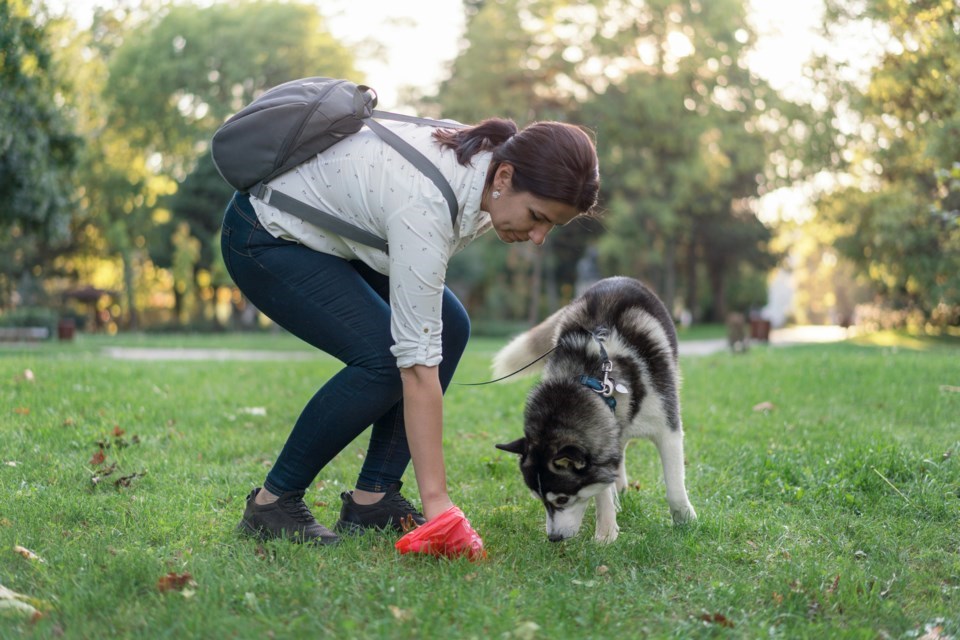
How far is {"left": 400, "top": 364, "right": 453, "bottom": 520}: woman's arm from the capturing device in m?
3.16

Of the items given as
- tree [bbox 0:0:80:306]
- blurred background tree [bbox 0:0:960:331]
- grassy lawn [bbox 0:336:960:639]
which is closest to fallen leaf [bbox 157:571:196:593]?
grassy lawn [bbox 0:336:960:639]

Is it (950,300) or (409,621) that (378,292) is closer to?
(409,621)

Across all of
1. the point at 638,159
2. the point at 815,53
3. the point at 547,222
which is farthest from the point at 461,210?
the point at 638,159

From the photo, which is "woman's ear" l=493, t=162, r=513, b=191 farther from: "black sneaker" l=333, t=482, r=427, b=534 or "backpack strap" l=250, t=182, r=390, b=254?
"black sneaker" l=333, t=482, r=427, b=534

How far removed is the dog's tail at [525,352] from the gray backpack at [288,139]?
201 cm

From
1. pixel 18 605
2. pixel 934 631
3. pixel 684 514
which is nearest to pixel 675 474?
pixel 684 514

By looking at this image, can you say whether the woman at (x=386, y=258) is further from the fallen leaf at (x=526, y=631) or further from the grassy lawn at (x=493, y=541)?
the fallen leaf at (x=526, y=631)

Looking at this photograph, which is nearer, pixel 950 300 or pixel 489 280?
pixel 950 300

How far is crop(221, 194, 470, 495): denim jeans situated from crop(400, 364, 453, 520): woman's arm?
0.61ft

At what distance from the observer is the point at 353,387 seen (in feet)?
11.0

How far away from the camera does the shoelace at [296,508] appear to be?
349 centimetres

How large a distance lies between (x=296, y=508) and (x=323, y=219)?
1.22 metres

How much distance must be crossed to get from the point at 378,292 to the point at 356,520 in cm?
103

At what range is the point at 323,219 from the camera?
324cm
